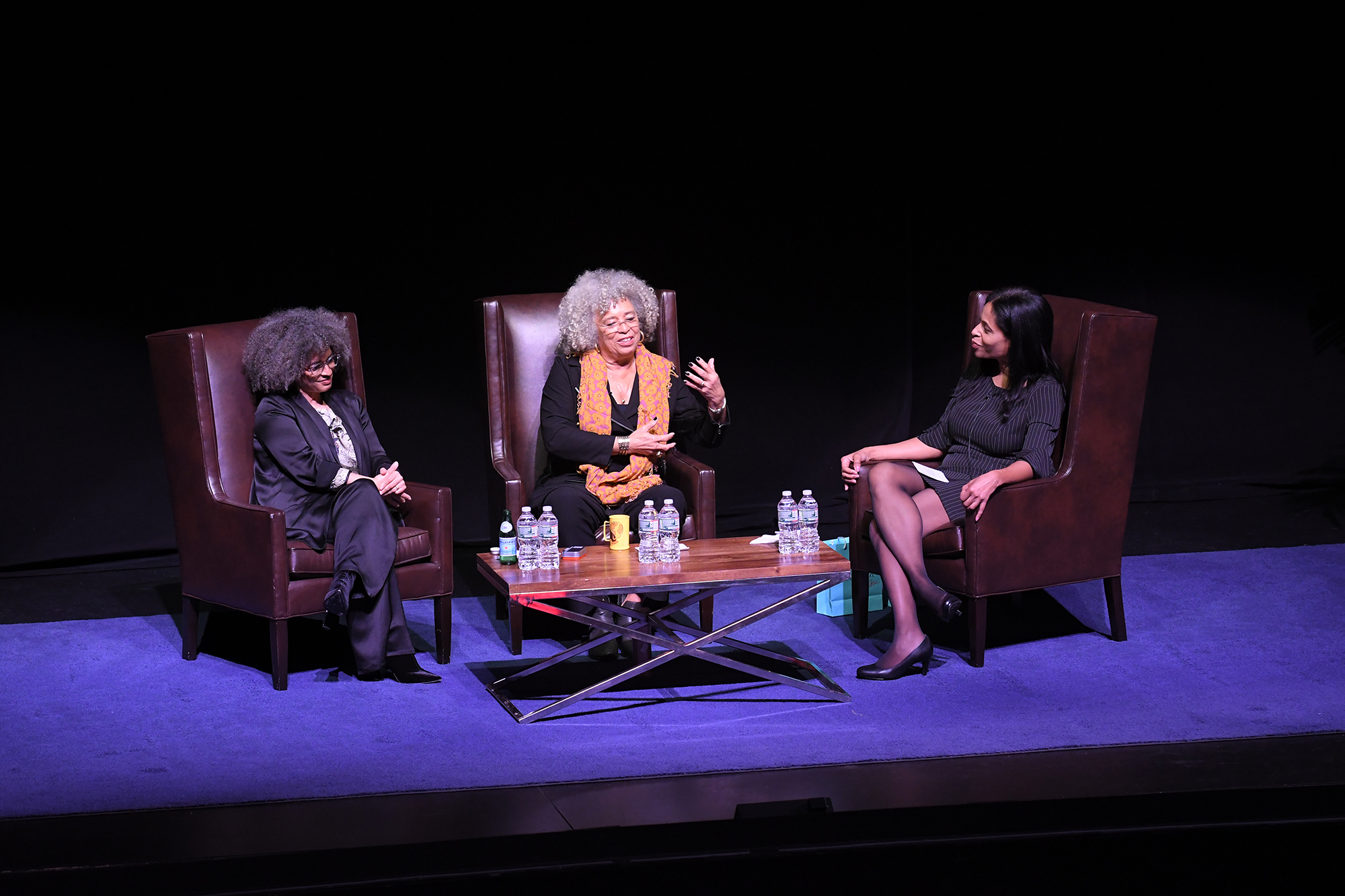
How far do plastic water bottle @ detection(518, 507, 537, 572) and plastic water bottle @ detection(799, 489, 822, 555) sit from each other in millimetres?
751

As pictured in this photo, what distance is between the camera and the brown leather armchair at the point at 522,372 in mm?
4758

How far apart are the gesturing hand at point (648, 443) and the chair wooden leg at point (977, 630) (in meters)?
1.10

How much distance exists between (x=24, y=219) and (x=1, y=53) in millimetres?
620

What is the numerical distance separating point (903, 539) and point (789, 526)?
405mm

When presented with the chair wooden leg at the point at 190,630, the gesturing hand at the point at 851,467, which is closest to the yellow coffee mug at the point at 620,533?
the gesturing hand at the point at 851,467

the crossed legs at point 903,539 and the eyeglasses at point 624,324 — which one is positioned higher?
the eyeglasses at point 624,324

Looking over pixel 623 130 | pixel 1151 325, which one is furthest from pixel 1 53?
pixel 1151 325

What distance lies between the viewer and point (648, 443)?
455 cm

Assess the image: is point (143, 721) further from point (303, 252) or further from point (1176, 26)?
point (1176, 26)

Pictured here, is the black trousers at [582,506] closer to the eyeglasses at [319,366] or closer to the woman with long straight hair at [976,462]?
the woman with long straight hair at [976,462]

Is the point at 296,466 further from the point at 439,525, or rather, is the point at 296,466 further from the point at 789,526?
the point at 789,526

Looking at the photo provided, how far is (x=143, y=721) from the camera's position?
3.77m

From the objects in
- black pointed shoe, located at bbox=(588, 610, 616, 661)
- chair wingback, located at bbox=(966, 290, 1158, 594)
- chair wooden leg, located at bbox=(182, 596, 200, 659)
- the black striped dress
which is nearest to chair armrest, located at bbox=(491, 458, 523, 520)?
black pointed shoe, located at bbox=(588, 610, 616, 661)

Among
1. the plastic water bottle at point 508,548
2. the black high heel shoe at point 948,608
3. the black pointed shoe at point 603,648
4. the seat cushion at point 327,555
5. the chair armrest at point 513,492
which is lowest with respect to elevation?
the black pointed shoe at point 603,648
